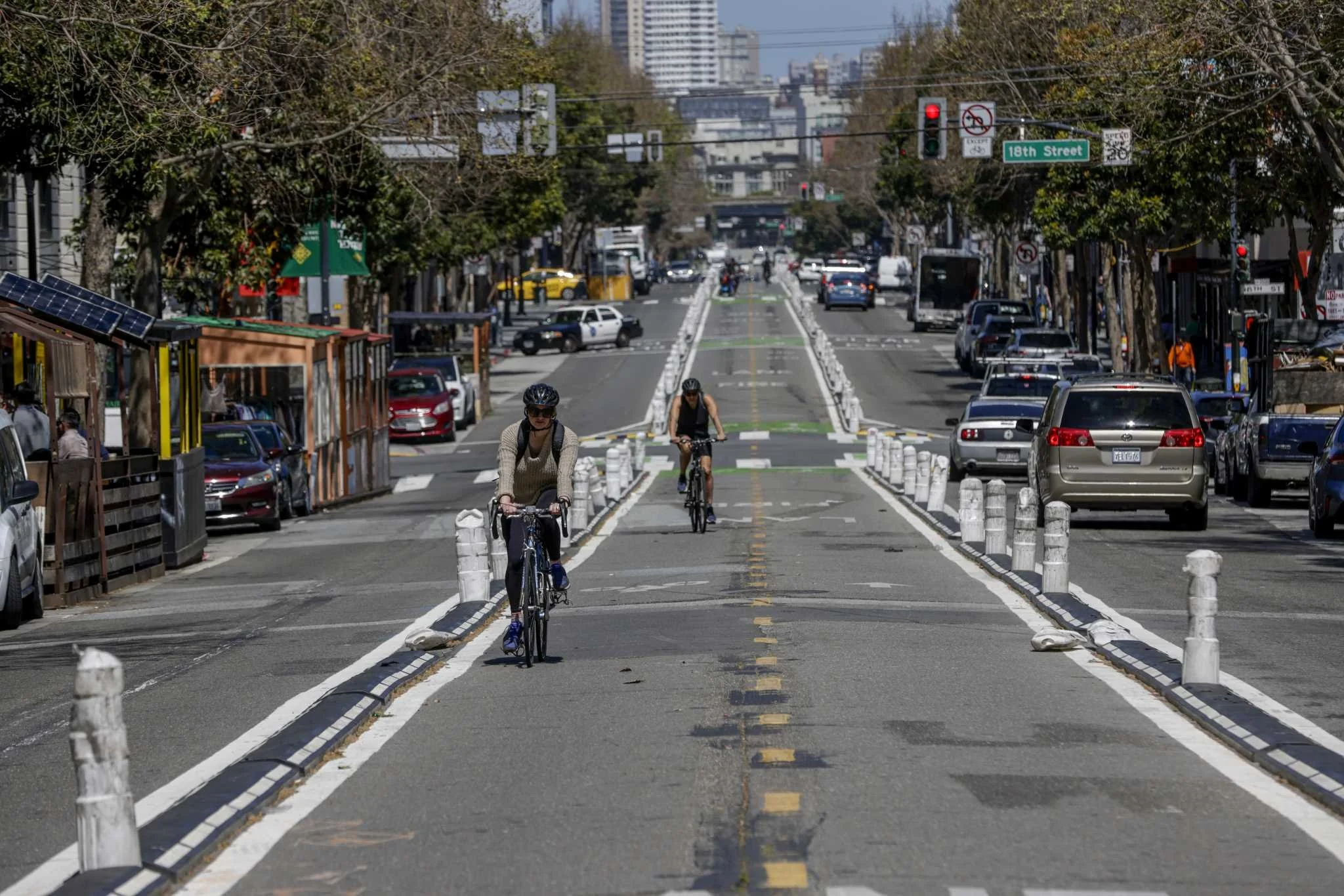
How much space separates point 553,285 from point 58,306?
9512 cm

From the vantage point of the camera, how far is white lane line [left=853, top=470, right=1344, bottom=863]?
7.95 meters

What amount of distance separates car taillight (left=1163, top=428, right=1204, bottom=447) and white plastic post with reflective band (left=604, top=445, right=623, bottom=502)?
9.31 m

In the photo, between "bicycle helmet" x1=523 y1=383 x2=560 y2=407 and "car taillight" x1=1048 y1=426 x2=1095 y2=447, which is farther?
"car taillight" x1=1048 y1=426 x2=1095 y2=447

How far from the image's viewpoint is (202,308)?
4412 cm

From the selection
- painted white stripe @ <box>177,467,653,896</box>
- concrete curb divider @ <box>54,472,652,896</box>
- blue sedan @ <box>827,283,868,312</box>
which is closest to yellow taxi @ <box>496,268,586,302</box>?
blue sedan @ <box>827,283,868,312</box>

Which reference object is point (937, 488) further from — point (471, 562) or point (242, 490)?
point (471, 562)

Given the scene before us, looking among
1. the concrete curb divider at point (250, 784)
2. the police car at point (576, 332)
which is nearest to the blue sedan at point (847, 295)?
the police car at point (576, 332)

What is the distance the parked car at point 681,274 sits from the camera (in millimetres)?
145750

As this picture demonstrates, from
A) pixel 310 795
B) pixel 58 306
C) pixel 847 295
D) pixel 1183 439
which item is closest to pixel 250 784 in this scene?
pixel 310 795

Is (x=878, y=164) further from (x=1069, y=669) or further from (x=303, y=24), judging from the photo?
(x=1069, y=669)

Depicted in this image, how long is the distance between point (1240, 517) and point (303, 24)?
43.4 ft

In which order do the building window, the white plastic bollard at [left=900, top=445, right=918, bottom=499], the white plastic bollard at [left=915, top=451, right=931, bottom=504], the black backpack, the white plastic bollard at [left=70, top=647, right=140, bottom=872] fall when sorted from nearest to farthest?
1. the white plastic bollard at [left=70, top=647, right=140, bottom=872]
2. the black backpack
3. the white plastic bollard at [left=915, top=451, right=931, bottom=504]
4. the white plastic bollard at [left=900, top=445, right=918, bottom=499]
5. the building window

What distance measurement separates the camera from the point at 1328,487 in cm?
2323

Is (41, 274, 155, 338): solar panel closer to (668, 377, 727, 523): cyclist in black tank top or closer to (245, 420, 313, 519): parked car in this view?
(668, 377, 727, 523): cyclist in black tank top
